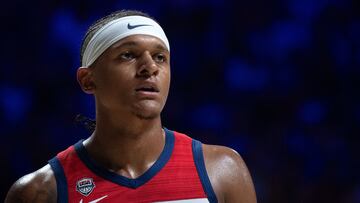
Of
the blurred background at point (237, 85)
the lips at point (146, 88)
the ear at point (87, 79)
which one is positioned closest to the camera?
the lips at point (146, 88)

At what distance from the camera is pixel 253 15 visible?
368cm

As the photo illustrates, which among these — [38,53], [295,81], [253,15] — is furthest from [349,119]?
[38,53]

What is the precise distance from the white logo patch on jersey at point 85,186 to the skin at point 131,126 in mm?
72

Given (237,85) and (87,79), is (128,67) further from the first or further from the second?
(237,85)

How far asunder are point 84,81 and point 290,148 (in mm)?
1594

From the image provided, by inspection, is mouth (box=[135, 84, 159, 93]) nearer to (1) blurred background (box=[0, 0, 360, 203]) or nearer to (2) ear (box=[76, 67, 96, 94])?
(2) ear (box=[76, 67, 96, 94])

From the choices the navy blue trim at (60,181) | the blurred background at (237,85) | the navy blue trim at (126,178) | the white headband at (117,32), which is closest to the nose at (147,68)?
the white headband at (117,32)

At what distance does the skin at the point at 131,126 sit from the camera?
7.01ft

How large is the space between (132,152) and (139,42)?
0.34 metres

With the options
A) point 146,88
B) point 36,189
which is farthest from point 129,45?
point 36,189

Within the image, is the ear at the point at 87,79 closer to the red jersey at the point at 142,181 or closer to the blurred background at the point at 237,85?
the red jersey at the point at 142,181

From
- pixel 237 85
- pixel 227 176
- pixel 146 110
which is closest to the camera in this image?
pixel 146 110

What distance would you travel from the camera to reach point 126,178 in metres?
2.20

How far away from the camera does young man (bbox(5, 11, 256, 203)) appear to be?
2146 mm
